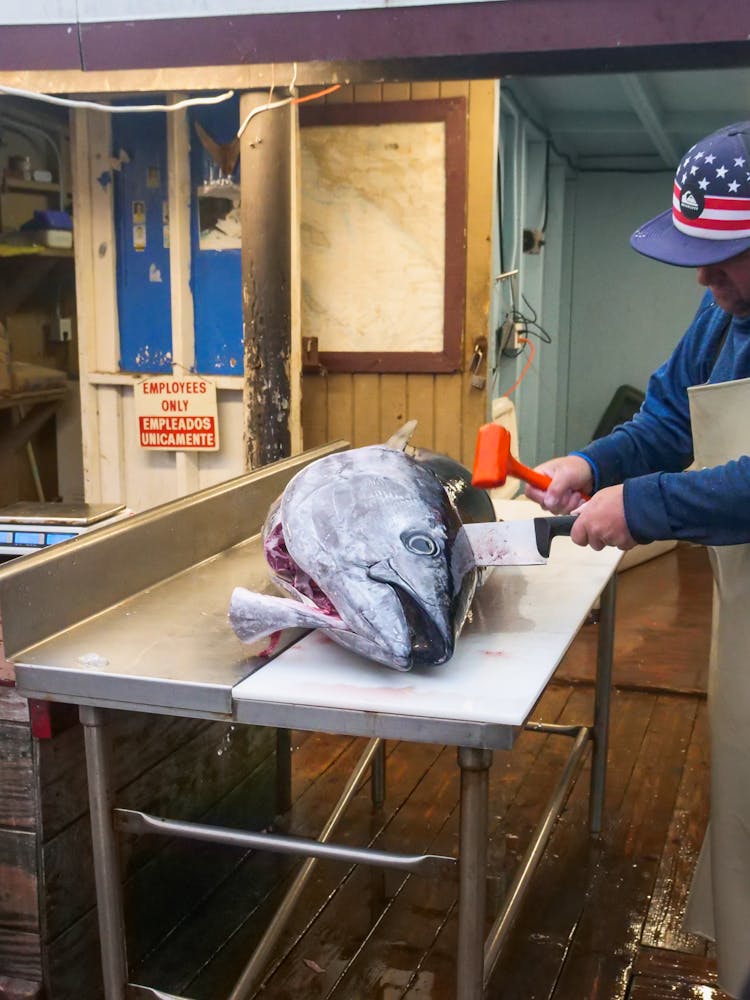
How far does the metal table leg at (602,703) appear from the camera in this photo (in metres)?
2.83

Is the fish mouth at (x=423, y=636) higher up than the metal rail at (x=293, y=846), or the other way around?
the fish mouth at (x=423, y=636)

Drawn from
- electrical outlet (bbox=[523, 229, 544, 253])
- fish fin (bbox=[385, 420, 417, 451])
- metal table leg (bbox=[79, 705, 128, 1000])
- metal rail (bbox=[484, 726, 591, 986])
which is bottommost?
metal rail (bbox=[484, 726, 591, 986])

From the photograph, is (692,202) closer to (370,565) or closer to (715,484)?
(715,484)

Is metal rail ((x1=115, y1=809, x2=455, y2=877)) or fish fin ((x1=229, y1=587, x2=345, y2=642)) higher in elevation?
fish fin ((x1=229, y1=587, x2=345, y2=642))

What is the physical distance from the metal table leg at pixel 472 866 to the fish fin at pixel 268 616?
308 millimetres

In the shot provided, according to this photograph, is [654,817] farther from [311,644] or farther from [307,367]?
[307,367]

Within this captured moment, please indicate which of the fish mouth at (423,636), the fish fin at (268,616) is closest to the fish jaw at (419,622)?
the fish mouth at (423,636)

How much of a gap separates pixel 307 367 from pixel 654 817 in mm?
2531

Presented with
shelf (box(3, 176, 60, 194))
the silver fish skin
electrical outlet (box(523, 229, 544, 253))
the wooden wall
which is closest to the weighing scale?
the silver fish skin

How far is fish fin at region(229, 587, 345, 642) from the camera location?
1.67 meters

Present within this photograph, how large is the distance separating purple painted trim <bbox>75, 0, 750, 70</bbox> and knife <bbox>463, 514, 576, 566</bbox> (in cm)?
131

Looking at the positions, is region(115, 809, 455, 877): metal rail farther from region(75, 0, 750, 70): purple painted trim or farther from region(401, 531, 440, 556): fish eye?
region(75, 0, 750, 70): purple painted trim

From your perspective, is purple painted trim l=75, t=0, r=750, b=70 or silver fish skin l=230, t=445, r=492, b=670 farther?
purple painted trim l=75, t=0, r=750, b=70

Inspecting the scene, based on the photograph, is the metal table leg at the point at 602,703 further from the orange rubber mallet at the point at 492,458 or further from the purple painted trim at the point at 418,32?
the purple painted trim at the point at 418,32
